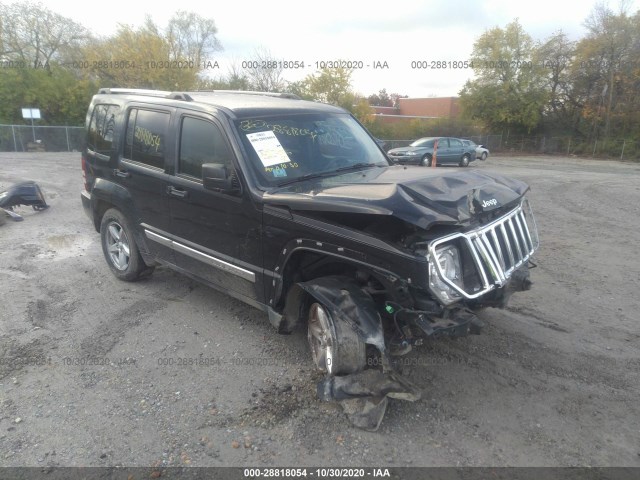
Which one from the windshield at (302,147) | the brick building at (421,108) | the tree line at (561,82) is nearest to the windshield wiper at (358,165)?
the windshield at (302,147)

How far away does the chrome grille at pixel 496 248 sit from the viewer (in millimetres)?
3112

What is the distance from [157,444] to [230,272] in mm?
1545

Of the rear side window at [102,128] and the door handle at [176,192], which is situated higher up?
the rear side window at [102,128]

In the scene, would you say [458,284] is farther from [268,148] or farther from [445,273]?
[268,148]

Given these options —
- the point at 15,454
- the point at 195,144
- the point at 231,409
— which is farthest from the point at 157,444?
the point at 195,144

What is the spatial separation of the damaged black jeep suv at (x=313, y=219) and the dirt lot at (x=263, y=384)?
44 cm

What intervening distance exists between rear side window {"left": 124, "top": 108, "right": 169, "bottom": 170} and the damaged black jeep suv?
0.02 metres

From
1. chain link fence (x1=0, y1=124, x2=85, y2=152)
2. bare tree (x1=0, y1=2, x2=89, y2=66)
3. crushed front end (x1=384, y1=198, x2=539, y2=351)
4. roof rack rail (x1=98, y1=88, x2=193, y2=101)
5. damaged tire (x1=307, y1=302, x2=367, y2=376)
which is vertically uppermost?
bare tree (x1=0, y1=2, x2=89, y2=66)

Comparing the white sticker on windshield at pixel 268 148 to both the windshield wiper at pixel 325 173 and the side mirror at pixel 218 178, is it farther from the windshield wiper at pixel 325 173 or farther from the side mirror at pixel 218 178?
the side mirror at pixel 218 178

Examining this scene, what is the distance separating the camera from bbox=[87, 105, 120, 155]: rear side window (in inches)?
212

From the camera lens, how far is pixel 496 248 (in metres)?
3.42

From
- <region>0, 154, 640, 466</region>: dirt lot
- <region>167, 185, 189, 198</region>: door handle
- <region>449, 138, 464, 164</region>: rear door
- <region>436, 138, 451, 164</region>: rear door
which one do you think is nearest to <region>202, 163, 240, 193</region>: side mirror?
<region>167, 185, 189, 198</region>: door handle

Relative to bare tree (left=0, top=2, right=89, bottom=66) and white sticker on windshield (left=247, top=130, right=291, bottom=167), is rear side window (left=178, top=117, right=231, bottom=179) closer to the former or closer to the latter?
white sticker on windshield (left=247, top=130, right=291, bottom=167)

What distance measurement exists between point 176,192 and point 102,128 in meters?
1.82
